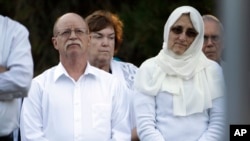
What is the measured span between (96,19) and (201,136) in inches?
43.8

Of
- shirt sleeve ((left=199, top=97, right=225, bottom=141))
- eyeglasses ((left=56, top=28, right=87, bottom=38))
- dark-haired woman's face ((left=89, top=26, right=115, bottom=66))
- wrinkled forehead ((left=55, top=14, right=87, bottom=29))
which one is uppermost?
wrinkled forehead ((left=55, top=14, right=87, bottom=29))

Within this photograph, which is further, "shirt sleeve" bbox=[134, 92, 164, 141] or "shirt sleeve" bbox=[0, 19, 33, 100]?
"shirt sleeve" bbox=[134, 92, 164, 141]

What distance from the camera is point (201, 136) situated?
125 inches

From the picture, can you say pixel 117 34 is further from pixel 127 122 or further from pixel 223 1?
pixel 223 1

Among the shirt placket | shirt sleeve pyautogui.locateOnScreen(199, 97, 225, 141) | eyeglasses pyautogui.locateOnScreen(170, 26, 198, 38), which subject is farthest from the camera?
eyeglasses pyautogui.locateOnScreen(170, 26, 198, 38)

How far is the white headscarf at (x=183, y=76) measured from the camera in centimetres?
323

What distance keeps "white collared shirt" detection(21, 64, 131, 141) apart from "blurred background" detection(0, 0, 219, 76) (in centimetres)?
174

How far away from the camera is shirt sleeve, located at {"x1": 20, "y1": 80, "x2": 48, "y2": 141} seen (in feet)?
10.7

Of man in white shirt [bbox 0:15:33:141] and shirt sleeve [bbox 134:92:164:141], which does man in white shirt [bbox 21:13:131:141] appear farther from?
man in white shirt [bbox 0:15:33:141]

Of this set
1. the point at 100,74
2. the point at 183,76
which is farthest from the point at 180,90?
the point at 100,74

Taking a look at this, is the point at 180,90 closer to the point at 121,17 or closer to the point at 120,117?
the point at 120,117

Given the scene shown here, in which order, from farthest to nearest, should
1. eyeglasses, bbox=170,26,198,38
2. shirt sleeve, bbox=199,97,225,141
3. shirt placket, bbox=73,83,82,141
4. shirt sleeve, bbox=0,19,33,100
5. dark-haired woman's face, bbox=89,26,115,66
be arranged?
dark-haired woman's face, bbox=89,26,115,66
eyeglasses, bbox=170,26,198,38
shirt placket, bbox=73,83,82,141
shirt sleeve, bbox=199,97,225,141
shirt sleeve, bbox=0,19,33,100

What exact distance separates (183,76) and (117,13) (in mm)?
2117

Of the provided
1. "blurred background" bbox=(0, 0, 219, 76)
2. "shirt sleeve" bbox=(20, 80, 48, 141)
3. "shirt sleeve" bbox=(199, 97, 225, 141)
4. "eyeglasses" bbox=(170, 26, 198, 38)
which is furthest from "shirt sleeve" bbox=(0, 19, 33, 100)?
"blurred background" bbox=(0, 0, 219, 76)
